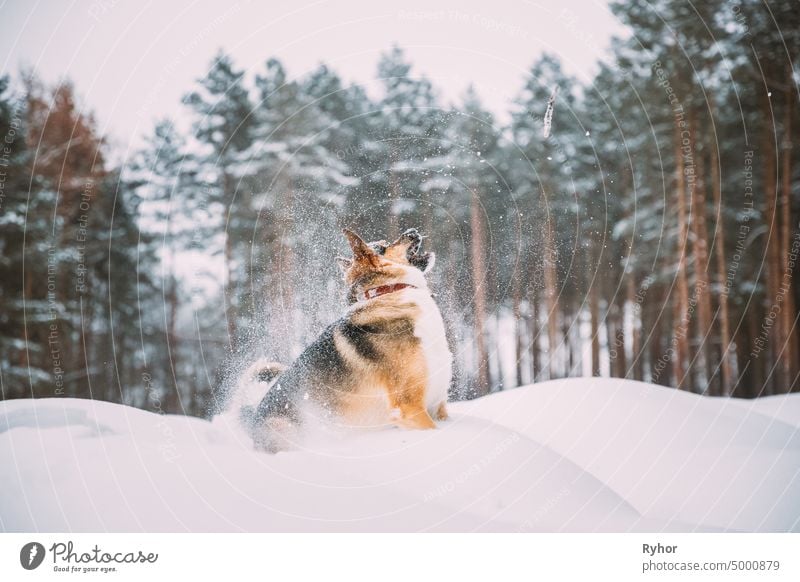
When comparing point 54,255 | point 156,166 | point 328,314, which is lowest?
point 328,314

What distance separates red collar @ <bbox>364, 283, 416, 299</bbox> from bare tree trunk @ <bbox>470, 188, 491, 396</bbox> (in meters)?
0.52

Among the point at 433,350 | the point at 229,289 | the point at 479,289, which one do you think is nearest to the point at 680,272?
the point at 479,289

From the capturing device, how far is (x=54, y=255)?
4.25m

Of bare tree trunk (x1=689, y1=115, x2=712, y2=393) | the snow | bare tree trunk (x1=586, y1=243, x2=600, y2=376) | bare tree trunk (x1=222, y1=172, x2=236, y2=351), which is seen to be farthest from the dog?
bare tree trunk (x1=689, y1=115, x2=712, y2=393)

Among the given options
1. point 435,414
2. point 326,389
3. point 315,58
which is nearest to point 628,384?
point 435,414

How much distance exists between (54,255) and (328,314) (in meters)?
2.67

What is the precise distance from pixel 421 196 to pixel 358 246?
1.94 ft

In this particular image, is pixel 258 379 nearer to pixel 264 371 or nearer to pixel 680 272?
pixel 264 371

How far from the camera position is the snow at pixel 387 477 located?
2535 millimetres

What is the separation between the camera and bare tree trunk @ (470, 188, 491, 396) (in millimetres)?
3072

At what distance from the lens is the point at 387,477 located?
8.27ft

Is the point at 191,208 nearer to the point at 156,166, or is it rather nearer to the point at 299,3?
the point at 156,166

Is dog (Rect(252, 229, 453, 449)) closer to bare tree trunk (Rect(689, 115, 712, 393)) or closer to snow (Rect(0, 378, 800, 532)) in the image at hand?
snow (Rect(0, 378, 800, 532))

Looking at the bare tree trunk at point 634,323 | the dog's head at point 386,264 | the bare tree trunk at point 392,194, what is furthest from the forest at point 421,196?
the bare tree trunk at point 634,323
